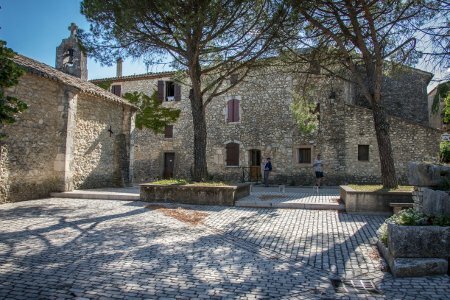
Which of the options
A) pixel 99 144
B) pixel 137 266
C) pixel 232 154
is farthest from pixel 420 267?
pixel 232 154

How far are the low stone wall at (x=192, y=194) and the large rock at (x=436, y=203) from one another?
5.38 m

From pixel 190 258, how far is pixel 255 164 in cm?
1618

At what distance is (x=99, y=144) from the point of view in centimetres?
1373

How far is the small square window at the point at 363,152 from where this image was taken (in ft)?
59.0

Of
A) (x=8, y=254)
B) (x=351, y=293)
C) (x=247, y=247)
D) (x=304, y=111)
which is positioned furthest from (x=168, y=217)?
(x=304, y=111)

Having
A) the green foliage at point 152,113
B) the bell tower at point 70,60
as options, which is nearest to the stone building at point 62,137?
the bell tower at point 70,60

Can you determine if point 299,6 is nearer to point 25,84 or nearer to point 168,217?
point 168,217

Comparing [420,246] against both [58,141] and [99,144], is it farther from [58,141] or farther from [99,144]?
[99,144]

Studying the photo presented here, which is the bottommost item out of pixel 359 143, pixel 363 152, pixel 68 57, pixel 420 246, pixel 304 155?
pixel 420 246

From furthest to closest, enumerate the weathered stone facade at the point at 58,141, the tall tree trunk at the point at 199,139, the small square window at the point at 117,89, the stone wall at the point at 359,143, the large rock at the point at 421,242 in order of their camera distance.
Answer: the small square window at the point at 117,89
the stone wall at the point at 359,143
the tall tree trunk at the point at 199,139
the weathered stone facade at the point at 58,141
the large rock at the point at 421,242

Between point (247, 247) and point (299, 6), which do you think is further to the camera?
point (299, 6)

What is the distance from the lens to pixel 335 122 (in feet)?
61.1

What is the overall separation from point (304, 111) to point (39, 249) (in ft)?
34.1

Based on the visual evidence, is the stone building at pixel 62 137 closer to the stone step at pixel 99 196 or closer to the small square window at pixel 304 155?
the stone step at pixel 99 196
